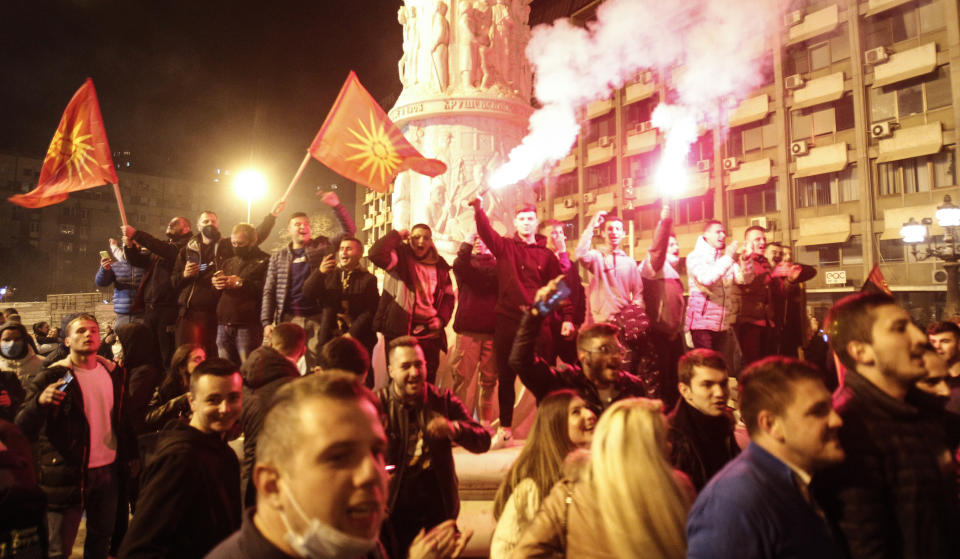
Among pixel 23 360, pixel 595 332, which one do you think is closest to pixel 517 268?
pixel 595 332

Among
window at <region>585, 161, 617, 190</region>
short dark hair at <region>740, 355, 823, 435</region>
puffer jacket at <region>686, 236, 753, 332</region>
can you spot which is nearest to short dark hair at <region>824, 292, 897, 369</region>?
short dark hair at <region>740, 355, 823, 435</region>

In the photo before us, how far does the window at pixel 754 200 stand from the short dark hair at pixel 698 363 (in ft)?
90.9

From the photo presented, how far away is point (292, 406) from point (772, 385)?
1849 mm

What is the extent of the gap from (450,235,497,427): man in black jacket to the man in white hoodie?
2.12 meters

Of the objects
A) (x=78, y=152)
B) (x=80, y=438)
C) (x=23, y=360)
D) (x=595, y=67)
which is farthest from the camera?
(x=595, y=67)

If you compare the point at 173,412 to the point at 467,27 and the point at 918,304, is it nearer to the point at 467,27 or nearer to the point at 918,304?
the point at 467,27

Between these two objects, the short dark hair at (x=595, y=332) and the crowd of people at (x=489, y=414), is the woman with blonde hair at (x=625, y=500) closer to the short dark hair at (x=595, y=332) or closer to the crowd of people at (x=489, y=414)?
the crowd of people at (x=489, y=414)

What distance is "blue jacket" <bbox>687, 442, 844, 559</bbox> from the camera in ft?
6.56

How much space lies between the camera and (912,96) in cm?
2422

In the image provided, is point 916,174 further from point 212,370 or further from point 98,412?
point 98,412

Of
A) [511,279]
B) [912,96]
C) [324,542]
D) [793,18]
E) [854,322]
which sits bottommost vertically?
[324,542]

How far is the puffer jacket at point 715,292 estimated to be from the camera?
6.41 meters

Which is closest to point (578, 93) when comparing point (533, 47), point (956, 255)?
point (533, 47)

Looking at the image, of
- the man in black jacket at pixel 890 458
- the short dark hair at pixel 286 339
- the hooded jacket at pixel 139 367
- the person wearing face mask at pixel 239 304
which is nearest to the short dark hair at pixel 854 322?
the man in black jacket at pixel 890 458
